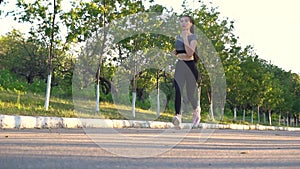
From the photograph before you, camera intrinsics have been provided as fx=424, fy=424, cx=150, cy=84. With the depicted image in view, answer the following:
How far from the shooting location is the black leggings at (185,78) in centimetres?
646

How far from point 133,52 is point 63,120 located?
1102cm

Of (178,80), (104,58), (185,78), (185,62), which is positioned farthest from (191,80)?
(104,58)

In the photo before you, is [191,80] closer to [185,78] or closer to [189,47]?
[185,78]

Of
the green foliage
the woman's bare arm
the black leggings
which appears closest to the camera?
the woman's bare arm

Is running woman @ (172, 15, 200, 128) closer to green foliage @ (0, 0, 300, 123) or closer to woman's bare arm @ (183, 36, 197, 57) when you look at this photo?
woman's bare arm @ (183, 36, 197, 57)

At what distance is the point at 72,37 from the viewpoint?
19672 millimetres

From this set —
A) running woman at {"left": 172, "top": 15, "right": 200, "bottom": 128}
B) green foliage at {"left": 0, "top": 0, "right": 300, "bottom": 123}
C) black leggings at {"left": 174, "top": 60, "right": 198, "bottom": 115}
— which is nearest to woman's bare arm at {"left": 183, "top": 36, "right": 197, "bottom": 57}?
running woman at {"left": 172, "top": 15, "right": 200, "bottom": 128}

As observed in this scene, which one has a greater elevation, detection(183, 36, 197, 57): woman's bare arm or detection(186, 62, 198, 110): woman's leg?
detection(183, 36, 197, 57): woman's bare arm

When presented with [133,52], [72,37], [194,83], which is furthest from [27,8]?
[194,83]

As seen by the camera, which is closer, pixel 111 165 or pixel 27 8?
pixel 111 165

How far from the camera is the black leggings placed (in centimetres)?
646

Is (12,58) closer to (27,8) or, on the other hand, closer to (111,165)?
(27,8)

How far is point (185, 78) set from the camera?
21.7 feet

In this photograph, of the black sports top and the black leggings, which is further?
the black leggings
